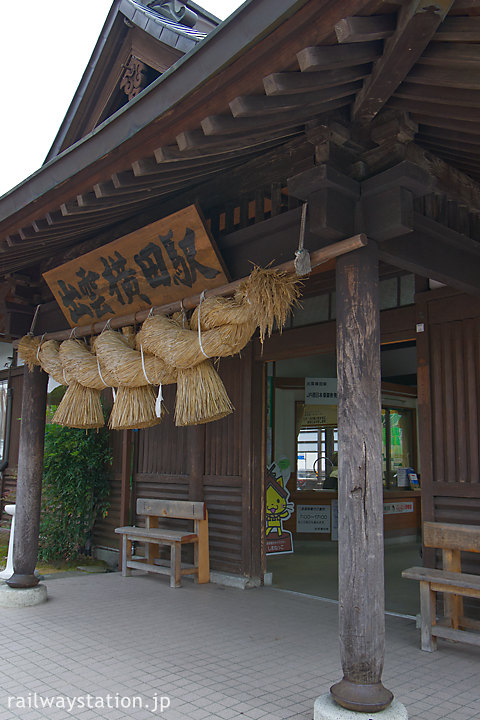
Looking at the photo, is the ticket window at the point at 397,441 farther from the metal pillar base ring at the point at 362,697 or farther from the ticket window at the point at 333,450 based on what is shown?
the metal pillar base ring at the point at 362,697

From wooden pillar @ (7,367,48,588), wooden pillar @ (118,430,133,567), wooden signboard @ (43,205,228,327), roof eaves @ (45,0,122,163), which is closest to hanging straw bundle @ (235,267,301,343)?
wooden signboard @ (43,205,228,327)

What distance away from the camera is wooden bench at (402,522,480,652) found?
364cm

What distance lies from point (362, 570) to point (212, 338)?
167 cm

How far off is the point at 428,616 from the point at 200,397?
212cm

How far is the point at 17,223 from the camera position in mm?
4117

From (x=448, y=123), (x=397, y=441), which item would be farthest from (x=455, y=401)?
(x=397, y=441)

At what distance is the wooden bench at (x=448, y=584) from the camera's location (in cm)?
364

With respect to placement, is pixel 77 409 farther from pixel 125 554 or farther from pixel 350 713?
pixel 350 713

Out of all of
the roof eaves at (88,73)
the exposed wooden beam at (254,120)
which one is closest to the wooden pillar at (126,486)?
the roof eaves at (88,73)

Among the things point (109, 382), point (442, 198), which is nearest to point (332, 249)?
point (442, 198)

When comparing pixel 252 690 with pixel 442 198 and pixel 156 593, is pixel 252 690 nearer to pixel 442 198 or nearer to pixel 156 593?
pixel 156 593

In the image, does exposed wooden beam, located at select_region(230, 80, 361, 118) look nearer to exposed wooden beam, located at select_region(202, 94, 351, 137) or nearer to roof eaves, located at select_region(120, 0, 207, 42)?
exposed wooden beam, located at select_region(202, 94, 351, 137)

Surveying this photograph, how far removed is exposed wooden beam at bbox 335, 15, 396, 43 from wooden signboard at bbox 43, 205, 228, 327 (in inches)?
64.6

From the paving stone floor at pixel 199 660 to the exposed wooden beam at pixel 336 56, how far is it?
9.77ft
